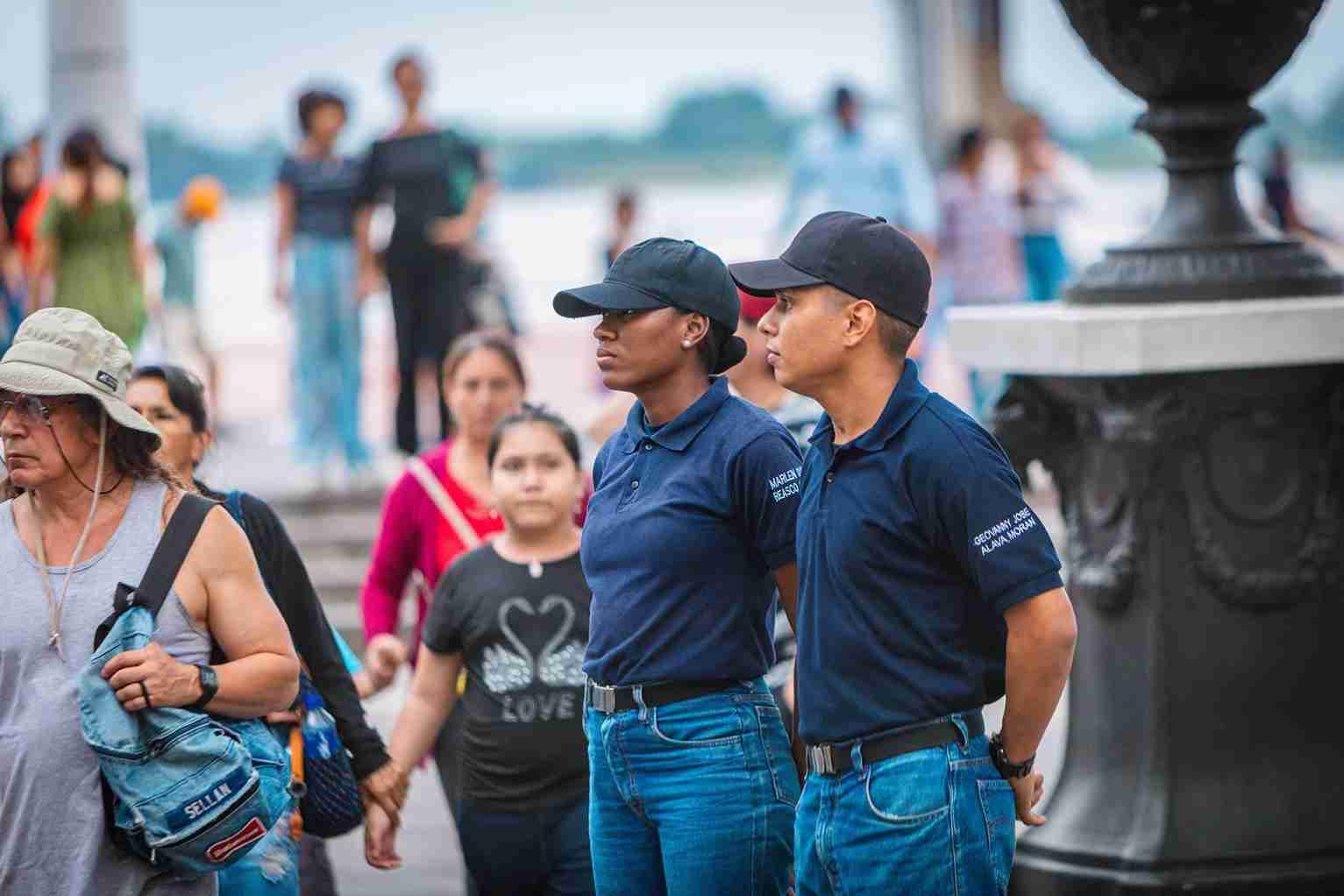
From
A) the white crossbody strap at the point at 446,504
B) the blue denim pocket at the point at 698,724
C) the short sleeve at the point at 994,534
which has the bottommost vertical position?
the blue denim pocket at the point at 698,724

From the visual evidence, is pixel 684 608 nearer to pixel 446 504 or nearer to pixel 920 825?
pixel 920 825

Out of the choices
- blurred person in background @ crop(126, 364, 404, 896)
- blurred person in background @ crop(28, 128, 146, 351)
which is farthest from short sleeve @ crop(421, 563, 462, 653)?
blurred person in background @ crop(28, 128, 146, 351)

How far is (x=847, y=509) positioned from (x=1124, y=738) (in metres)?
2.47

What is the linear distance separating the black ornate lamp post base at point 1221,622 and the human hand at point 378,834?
1973 millimetres

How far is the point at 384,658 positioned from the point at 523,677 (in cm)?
65

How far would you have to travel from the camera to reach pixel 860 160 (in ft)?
46.8

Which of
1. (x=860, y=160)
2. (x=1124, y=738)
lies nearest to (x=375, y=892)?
(x=1124, y=738)

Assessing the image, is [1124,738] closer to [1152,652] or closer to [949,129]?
[1152,652]

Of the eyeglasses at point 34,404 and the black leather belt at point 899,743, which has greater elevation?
the eyeglasses at point 34,404

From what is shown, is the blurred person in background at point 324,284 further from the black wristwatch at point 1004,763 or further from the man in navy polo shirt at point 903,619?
the black wristwatch at point 1004,763

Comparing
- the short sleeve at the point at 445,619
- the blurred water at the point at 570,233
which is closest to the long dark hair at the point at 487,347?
the short sleeve at the point at 445,619

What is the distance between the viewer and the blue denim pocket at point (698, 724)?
14.0ft

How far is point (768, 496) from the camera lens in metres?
4.27

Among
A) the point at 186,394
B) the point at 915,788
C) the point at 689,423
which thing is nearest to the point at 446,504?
the point at 186,394
